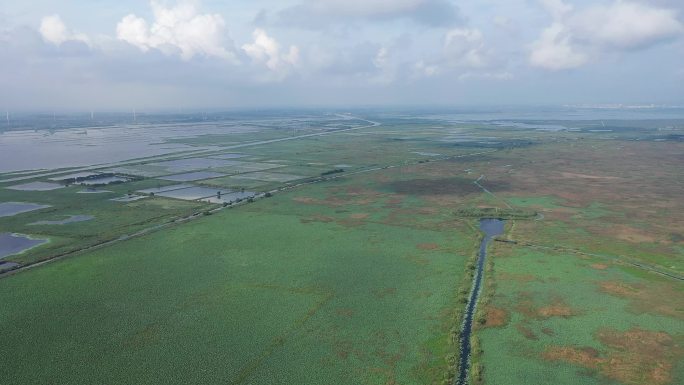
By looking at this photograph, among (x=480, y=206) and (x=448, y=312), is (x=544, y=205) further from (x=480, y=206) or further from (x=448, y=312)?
(x=448, y=312)

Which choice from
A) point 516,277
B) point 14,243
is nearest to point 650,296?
point 516,277

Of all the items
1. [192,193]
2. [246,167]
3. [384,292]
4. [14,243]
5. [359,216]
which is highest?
[246,167]

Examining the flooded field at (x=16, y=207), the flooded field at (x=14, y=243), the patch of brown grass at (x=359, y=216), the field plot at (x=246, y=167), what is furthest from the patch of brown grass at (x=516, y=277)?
the field plot at (x=246, y=167)

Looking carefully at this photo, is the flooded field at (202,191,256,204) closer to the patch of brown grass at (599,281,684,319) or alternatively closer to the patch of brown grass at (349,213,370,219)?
the patch of brown grass at (349,213,370,219)

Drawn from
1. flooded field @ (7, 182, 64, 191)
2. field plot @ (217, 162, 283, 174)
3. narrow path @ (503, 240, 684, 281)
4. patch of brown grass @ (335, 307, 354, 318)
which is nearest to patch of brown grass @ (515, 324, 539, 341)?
patch of brown grass @ (335, 307, 354, 318)

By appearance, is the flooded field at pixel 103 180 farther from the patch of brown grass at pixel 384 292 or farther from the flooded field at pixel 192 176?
the patch of brown grass at pixel 384 292

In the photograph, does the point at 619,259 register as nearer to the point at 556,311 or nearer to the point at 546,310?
the point at 556,311

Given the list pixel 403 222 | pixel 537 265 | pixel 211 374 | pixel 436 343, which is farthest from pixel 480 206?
pixel 211 374
